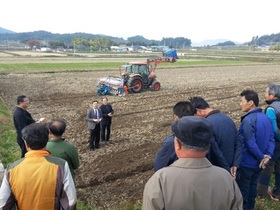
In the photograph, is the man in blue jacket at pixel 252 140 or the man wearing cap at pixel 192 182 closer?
the man wearing cap at pixel 192 182

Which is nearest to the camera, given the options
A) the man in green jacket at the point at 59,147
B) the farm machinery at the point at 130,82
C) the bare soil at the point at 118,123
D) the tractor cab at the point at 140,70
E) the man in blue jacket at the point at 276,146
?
the man in green jacket at the point at 59,147

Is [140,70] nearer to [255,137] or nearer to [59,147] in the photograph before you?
[255,137]

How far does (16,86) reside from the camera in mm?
Answer: 19422

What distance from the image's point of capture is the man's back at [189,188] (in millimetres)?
2076

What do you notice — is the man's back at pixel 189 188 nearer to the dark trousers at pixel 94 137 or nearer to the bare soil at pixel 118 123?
the bare soil at pixel 118 123

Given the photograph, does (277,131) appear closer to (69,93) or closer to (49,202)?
(49,202)

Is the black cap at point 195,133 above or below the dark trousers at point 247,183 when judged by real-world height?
above

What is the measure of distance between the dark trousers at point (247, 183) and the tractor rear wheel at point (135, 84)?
12.9m

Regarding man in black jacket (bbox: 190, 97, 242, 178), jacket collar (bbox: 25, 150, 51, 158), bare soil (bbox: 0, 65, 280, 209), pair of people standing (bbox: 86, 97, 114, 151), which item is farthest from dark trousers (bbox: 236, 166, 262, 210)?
pair of people standing (bbox: 86, 97, 114, 151)

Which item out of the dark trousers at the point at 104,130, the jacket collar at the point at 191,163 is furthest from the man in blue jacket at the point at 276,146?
the dark trousers at the point at 104,130

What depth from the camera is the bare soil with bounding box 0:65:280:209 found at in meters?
6.05

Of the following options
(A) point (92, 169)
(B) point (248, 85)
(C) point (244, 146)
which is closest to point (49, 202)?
(C) point (244, 146)

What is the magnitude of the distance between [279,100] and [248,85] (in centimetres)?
1779

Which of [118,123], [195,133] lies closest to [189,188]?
[195,133]
